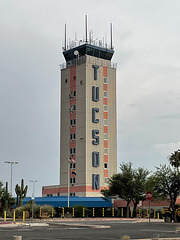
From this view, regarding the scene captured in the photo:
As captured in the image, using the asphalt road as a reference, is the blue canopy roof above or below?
below

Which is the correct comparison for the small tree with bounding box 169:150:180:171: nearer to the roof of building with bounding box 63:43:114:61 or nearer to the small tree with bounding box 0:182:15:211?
the small tree with bounding box 0:182:15:211

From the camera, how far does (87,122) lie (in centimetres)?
9506

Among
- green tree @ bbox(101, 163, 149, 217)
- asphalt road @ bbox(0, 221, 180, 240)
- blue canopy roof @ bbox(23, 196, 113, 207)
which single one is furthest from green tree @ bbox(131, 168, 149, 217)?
asphalt road @ bbox(0, 221, 180, 240)

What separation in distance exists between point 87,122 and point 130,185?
29.6m

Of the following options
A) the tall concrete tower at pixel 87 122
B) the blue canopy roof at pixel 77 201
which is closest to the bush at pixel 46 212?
the blue canopy roof at pixel 77 201

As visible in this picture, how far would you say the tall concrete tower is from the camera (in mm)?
95000

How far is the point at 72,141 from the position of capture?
98.0 m

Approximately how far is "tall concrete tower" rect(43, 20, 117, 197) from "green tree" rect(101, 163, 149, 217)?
2417cm

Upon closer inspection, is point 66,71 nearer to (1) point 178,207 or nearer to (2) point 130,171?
(2) point 130,171

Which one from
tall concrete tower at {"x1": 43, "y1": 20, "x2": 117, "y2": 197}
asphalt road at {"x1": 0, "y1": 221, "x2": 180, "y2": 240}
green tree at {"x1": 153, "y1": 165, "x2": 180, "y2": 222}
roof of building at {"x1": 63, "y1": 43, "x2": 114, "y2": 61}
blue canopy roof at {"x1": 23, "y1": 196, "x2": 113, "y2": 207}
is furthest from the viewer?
roof of building at {"x1": 63, "y1": 43, "x2": 114, "y2": 61}

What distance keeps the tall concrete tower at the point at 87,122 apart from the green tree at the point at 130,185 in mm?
24170

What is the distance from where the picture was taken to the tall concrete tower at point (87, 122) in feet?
312

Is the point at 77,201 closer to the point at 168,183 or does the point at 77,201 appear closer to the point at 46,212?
the point at 46,212

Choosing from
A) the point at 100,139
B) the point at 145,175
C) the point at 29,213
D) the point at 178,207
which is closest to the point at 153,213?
the point at 145,175
